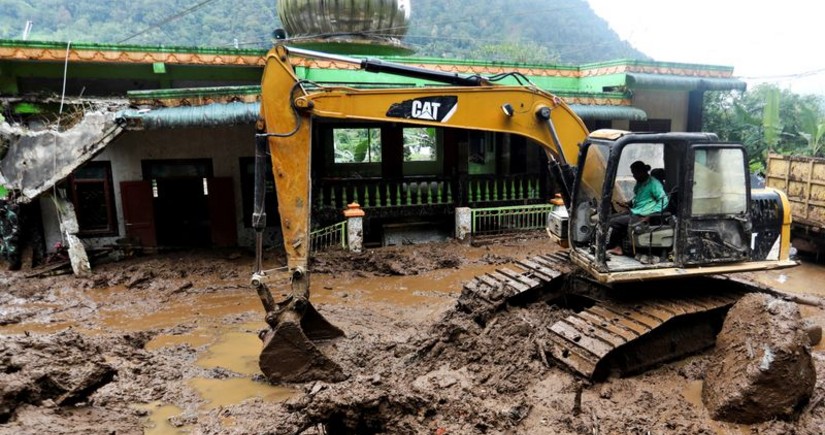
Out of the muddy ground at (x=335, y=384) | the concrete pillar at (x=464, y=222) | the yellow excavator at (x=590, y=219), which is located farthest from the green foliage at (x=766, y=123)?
the yellow excavator at (x=590, y=219)

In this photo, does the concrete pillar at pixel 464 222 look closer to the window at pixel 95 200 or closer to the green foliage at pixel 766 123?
the window at pixel 95 200

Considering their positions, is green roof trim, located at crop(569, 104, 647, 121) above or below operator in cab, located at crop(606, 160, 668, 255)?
above

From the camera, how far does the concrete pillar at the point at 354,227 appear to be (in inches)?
437

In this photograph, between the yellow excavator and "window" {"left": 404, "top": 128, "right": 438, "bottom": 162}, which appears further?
"window" {"left": 404, "top": 128, "right": 438, "bottom": 162}

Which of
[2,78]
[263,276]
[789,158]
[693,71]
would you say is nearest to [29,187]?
[2,78]

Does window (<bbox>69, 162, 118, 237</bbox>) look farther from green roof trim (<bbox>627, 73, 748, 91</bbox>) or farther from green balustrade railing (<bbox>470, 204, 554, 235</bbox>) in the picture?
green roof trim (<bbox>627, 73, 748, 91</bbox>)

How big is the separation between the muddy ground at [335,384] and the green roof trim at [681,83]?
7089 mm

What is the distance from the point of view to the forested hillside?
121ft

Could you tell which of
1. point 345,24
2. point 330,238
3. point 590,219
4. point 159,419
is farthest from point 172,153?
point 590,219

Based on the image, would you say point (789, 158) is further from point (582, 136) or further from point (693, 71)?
point (582, 136)

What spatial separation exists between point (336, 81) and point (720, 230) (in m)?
7.88

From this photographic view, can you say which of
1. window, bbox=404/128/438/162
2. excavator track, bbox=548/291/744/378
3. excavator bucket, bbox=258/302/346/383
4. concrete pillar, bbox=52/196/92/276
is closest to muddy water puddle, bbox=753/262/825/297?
excavator track, bbox=548/291/744/378

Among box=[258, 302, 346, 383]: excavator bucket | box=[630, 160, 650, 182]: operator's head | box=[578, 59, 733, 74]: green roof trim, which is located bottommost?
box=[258, 302, 346, 383]: excavator bucket

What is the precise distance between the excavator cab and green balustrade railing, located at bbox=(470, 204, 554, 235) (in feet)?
21.3
